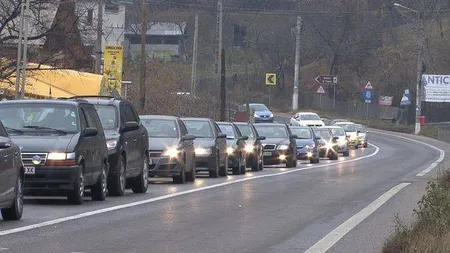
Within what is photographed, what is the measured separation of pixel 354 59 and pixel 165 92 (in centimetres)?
5090

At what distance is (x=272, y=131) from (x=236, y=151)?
8.75m

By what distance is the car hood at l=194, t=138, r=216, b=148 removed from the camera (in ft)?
97.4

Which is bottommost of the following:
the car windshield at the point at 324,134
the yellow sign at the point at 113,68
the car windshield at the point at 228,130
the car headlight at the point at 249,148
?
the car windshield at the point at 324,134

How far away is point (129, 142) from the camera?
2202cm

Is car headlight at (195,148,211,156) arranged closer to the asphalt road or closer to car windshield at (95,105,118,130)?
the asphalt road

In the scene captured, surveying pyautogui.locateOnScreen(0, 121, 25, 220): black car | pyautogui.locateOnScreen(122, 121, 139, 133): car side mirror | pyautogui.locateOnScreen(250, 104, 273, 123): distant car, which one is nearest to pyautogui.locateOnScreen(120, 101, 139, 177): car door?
pyautogui.locateOnScreen(122, 121, 139, 133): car side mirror

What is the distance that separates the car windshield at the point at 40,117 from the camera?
1877 cm

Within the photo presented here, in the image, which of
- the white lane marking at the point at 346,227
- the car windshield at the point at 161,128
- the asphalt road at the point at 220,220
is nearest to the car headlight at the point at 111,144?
the asphalt road at the point at 220,220

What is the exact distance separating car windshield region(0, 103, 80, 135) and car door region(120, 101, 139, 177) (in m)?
2.63

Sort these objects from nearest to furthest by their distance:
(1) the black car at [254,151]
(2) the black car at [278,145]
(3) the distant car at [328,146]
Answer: (1) the black car at [254,151] → (2) the black car at [278,145] → (3) the distant car at [328,146]

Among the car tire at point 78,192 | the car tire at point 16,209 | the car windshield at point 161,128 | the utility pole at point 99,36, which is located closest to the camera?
the car tire at point 16,209

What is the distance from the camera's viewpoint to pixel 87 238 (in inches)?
542

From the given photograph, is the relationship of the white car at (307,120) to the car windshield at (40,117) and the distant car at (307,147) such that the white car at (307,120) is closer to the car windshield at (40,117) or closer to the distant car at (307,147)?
the distant car at (307,147)

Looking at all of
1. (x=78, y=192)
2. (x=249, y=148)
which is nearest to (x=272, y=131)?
(x=249, y=148)
